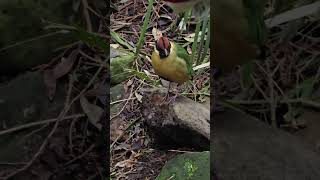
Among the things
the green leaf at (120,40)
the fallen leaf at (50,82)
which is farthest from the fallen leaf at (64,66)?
the green leaf at (120,40)

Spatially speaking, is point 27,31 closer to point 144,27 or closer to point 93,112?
point 93,112

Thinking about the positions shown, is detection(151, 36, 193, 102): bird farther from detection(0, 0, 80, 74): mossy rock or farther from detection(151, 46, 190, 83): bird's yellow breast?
detection(0, 0, 80, 74): mossy rock

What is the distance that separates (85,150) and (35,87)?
155mm

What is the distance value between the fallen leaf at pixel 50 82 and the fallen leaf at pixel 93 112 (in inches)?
2.8

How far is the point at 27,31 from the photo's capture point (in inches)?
36.9

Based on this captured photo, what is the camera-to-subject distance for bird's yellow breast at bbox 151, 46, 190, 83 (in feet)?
2.04

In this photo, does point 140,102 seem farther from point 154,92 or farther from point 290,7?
point 290,7

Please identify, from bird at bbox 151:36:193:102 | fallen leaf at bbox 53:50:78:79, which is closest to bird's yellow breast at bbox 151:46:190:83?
bird at bbox 151:36:193:102

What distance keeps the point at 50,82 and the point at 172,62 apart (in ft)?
1.24

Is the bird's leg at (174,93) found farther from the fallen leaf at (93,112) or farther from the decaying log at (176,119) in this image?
the fallen leaf at (93,112)

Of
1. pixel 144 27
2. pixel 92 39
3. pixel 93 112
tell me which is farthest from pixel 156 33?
pixel 93 112

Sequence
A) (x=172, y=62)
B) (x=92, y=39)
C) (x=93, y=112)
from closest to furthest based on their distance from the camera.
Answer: (x=172, y=62) < (x=92, y=39) < (x=93, y=112)

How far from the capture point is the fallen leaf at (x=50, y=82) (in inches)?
36.4

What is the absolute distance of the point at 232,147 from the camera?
0.74 m
